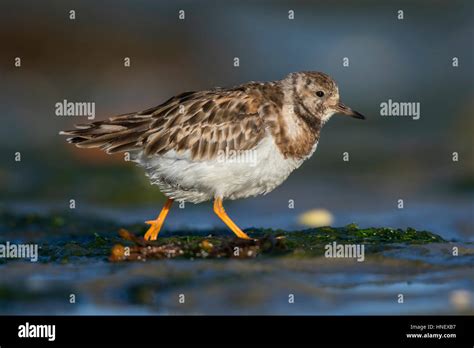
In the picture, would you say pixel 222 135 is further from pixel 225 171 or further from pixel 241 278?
pixel 241 278

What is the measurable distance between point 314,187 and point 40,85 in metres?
6.51

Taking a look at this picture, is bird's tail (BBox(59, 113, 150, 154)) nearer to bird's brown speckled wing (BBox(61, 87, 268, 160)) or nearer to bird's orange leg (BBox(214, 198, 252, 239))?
bird's brown speckled wing (BBox(61, 87, 268, 160))

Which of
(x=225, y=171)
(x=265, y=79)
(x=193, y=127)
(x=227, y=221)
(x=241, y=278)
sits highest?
(x=265, y=79)

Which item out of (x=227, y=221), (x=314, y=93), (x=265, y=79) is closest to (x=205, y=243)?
(x=227, y=221)

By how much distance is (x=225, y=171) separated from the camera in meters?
9.58

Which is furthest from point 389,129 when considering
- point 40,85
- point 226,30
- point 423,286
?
point 423,286

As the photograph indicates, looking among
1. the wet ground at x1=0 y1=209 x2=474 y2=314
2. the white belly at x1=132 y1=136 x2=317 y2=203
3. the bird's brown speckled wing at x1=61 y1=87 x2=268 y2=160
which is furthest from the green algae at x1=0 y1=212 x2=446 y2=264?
the bird's brown speckled wing at x1=61 y1=87 x2=268 y2=160

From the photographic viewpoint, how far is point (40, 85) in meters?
17.9

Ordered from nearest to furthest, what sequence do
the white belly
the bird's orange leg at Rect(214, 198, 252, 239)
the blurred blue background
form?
the white belly
the bird's orange leg at Rect(214, 198, 252, 239)
the blurred blue background

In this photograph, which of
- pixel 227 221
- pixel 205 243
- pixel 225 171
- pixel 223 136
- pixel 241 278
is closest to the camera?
pixel 241 278

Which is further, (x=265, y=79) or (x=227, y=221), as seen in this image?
(x=265, y=79)

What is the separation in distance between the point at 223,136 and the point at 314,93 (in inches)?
52.1

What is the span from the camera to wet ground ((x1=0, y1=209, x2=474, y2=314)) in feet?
26.0

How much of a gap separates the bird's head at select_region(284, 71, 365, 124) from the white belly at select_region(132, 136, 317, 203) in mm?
745
